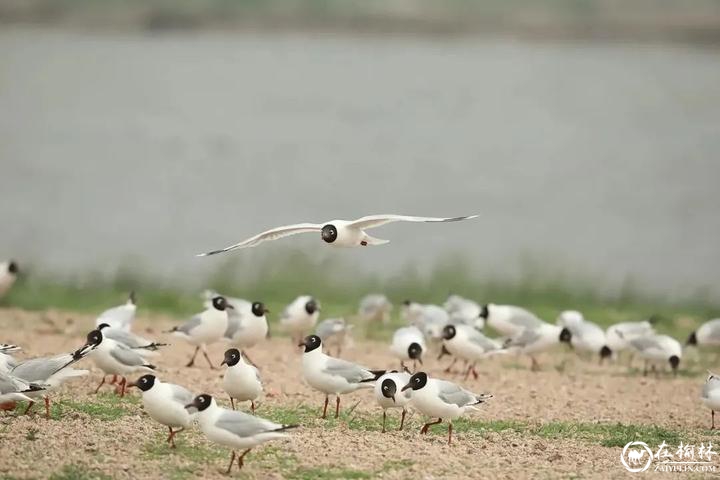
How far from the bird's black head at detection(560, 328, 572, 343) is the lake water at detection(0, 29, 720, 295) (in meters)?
4.52

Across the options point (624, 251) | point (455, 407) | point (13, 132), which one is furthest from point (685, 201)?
point (455, 407)

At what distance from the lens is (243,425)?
7297mm

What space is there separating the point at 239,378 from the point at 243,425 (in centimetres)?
131

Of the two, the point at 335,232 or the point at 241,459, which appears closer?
the point at 241,459

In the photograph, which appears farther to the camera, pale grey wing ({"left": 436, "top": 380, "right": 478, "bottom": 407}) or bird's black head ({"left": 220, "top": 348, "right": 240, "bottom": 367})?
bird's black head ({"left": 220, "top": 348, "right": 240, "bottom": 367})

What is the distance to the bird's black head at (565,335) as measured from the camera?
1239 cm

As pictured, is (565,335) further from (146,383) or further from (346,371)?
(146,383)

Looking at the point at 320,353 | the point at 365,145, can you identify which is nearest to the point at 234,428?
the point at 320,353

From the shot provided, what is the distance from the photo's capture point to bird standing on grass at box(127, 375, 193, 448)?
7.71 metres

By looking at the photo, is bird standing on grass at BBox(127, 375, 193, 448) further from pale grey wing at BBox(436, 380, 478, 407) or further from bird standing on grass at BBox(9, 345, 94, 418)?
pale grey wing at BBox(436, 380, 478, 407)

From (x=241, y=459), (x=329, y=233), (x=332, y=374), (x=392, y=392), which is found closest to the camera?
(x=241, y=459)

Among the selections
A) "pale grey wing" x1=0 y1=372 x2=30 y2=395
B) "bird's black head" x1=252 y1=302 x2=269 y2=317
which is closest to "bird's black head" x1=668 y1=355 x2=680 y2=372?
"bird's black head" x1=252 y1=302 x2=269 y2=317

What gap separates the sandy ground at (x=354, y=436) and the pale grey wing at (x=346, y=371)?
11.7 inches

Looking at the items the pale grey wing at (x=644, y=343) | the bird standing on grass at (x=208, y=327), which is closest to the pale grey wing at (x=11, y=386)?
the bird standing on grass at (x=208, y=327)
